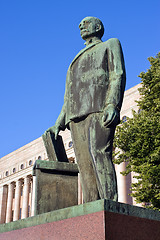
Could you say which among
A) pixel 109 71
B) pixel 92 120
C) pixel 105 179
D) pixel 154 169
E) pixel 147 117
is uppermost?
pixel 147 117

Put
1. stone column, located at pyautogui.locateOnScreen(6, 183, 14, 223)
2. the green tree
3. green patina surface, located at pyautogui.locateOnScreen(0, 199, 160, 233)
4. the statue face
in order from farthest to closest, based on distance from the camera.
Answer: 1. stone column, located at pyautogui.locateOnScreen(6, 183, 14, 223)
2. the green tree
3. the statue face
4. green patina surface, located at pyautogui.locateOnScreen(0, 199, 160, 233)

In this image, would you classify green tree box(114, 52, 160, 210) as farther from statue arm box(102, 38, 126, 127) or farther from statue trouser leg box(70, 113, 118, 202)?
statue arm box(102, 38, 126, 127)

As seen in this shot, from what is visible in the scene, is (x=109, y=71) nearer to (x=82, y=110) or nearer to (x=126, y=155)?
(x=82, y=110)

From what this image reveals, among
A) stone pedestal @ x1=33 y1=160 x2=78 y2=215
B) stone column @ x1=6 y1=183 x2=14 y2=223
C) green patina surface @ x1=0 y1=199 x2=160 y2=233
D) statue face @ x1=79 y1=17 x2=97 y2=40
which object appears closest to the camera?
green patina surface @ x1=0 y1=199 x2=160 y2=233

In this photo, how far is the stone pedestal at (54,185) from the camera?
17.4ft

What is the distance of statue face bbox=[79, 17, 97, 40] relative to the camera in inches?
226

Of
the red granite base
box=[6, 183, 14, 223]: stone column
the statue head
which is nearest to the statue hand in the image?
the red granite base

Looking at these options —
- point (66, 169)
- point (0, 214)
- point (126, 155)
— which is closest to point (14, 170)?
point (0, 214)

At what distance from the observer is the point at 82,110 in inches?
207

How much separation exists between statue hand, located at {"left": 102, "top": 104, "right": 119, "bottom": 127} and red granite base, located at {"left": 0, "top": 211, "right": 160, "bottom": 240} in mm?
1294

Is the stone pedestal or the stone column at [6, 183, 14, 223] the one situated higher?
the stone column at [6, 183, 14, 223]

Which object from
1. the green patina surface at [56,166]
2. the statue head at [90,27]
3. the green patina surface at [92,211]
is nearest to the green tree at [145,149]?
the green patina surface at [56,166]

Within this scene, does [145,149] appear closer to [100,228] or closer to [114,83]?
[114,83]

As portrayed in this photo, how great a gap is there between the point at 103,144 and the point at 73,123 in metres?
0.69
